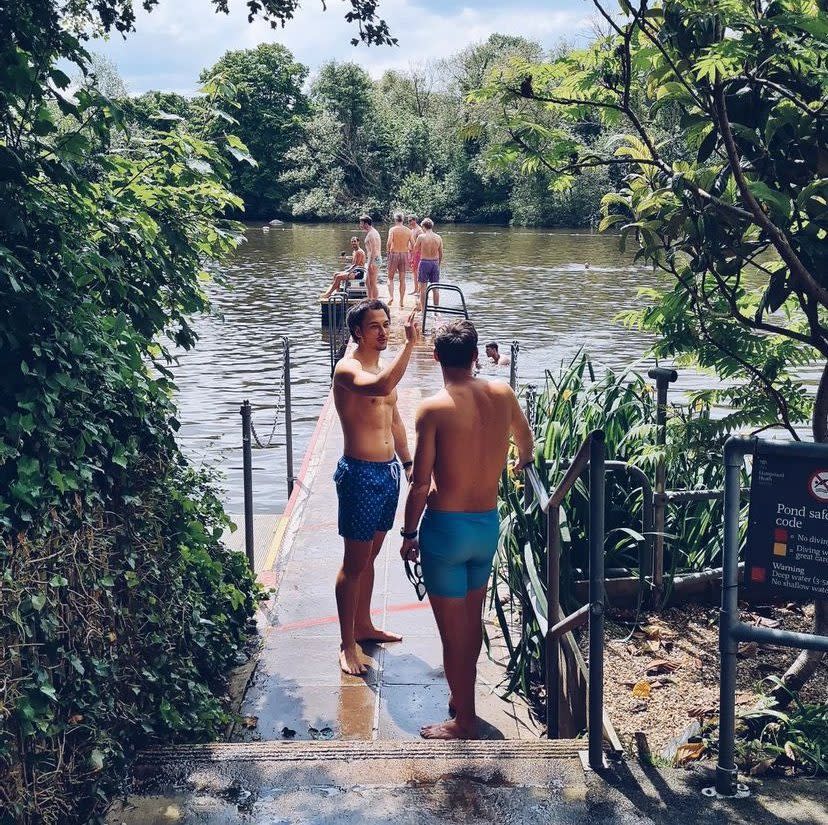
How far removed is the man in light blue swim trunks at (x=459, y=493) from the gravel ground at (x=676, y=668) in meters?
0.87

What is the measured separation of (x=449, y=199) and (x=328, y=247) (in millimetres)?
21548

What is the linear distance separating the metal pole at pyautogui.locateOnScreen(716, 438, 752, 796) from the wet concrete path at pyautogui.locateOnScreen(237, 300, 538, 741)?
1616 millimetres

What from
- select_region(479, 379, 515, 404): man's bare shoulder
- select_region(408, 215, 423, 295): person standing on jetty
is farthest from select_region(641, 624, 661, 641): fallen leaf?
select_region(408, 215, 423, 295): person standing on jetty

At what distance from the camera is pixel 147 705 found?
407cm

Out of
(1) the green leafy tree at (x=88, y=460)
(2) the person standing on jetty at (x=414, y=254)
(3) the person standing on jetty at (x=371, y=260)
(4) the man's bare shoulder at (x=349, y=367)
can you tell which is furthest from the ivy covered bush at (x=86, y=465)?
(2) the person standing on jetty at (x=414, y=254)

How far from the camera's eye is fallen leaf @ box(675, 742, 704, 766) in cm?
421

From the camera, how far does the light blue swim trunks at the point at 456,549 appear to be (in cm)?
474

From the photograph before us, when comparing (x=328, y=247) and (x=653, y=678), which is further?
(x=328, y=247)

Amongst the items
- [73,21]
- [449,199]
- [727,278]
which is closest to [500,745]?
[727,278]

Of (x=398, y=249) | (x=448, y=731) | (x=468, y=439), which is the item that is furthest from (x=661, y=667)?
(x=398, y=249)

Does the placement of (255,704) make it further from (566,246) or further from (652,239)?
(566,246)

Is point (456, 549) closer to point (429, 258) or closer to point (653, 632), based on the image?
point (653, 632)

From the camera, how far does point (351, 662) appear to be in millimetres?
5605

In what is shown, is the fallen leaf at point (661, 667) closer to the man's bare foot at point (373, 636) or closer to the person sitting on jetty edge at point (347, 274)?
the man's bare foot at point (373, 636)
